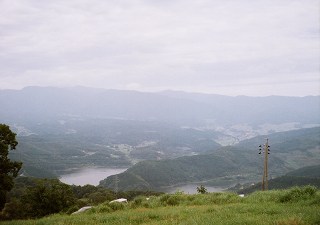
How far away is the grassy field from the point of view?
43.7ft

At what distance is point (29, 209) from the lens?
35625mm

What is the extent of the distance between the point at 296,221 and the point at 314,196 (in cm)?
738

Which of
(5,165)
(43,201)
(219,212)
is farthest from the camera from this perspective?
(43,201)

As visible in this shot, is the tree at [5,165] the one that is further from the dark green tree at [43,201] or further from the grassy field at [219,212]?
the dark green tree at [43,201]

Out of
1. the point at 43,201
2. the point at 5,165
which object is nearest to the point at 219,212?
the point at 5,165

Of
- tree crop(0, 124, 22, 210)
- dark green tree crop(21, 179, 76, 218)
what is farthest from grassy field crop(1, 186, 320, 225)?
dark green tree crop(21, 179, 76, 218)

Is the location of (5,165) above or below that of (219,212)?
above

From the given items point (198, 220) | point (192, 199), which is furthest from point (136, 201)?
point (198, 220)

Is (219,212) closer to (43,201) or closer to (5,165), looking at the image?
(5,165)

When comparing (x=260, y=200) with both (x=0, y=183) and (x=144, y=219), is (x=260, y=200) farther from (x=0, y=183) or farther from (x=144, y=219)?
(x=0, y=183)

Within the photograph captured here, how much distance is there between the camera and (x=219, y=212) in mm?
16266

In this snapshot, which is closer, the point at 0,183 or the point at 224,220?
the point at 224,220

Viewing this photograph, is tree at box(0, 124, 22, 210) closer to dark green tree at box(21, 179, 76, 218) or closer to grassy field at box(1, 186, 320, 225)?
grassy field at box(1, 186, 320, 225)

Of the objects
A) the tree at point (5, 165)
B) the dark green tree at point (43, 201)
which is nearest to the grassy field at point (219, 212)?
the tree at point (5, 165)
